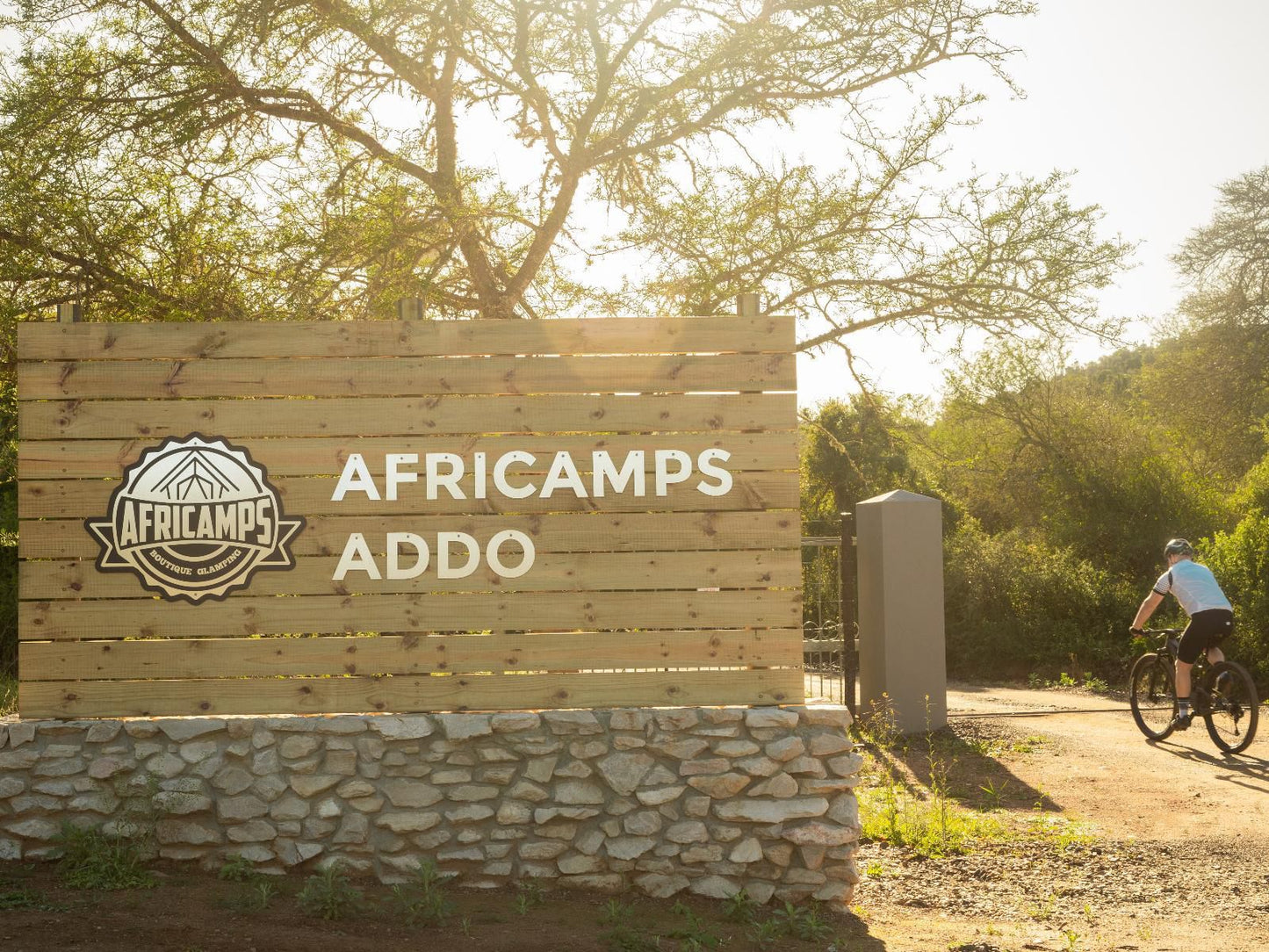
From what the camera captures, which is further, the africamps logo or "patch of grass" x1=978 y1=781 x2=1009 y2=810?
"patch of grass" x1=978 y1=781 x2=1009 y2=810

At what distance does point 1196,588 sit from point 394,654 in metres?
7.12

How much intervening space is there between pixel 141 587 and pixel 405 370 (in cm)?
171

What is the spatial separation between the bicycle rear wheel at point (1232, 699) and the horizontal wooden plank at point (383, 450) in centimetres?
572

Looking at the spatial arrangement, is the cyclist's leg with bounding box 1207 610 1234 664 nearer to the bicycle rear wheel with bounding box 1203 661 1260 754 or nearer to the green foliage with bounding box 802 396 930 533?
the bicycle rear wheel with bounding box 1203 661 1260 754

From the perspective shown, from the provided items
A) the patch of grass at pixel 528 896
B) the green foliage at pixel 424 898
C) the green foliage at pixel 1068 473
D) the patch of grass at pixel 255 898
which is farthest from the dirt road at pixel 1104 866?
the green foliage at pixel 1068 473

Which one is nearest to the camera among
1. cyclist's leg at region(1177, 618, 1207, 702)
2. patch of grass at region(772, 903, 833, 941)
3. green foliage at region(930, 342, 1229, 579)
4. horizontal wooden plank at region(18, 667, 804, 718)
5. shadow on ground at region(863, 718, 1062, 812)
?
patch of grass at region(772, 903, 833, 941)

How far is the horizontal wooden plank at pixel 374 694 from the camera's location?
5523 millimetres

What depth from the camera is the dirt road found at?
5355mm

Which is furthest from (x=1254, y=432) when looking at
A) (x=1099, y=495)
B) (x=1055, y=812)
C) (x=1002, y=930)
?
(x=1002, y=930)

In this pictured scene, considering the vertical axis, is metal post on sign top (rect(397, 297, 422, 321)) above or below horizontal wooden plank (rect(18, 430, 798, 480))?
above

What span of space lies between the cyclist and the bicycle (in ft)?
0.30

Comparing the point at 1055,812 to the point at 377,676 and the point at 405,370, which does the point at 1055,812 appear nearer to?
the point at 377,676

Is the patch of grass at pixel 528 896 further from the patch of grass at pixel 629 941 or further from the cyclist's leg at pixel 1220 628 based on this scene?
the cyclist's leg at pixel 1220 628

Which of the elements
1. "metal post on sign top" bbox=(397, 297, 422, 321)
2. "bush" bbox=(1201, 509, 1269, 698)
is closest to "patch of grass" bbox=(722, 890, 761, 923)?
"metal post on sign top" bbox=(397, 297, 422, 321)
